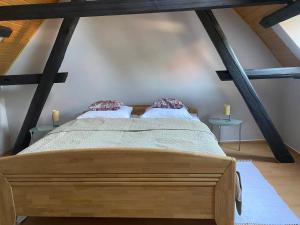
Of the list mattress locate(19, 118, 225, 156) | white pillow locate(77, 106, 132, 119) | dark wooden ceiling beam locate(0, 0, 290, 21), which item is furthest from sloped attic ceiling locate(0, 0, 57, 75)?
mattress locate(19, 118, 225, 156)

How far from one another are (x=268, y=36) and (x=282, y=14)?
0.99 metres

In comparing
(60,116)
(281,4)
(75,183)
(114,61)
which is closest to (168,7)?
(281,4)

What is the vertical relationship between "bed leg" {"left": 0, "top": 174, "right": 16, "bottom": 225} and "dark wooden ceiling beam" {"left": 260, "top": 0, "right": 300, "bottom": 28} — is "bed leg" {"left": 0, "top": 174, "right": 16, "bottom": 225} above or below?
below

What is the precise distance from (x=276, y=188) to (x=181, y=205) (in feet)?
4.18

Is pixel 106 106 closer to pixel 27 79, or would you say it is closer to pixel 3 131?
pixel 27 79

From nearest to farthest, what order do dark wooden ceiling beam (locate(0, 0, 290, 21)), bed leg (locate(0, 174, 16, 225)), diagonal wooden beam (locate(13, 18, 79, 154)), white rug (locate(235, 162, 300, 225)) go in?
bed leg (locate(0, 174, 16, 225)), white rug (locate(235, 162, 300, 225)), dark wooden ceiling beam (locate(0, 0, 290, 21)), diagonal wooden beam (locate(13, 18, 79, 154))

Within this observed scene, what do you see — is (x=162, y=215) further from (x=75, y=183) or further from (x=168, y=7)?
(x=168, y=7)

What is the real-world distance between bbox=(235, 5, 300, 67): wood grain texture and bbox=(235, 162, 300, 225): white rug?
164 cm

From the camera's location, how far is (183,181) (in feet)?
6.10

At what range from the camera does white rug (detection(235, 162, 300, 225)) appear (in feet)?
6.98

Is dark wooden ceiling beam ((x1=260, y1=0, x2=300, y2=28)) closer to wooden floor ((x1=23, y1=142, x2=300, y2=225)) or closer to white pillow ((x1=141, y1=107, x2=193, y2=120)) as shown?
white pillow ((x1=141, y1=107, x2=193, y2=120))

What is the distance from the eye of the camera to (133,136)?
249 cm

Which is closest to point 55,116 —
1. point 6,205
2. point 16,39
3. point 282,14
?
point 16,39

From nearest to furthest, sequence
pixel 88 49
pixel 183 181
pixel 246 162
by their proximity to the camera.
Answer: pixel 183 181, pixel 246 162, pixel 88 49
